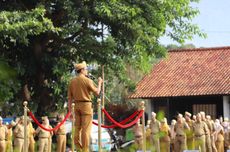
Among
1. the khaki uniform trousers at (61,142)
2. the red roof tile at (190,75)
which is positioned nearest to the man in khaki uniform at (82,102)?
the khaki uniform trousers at (61,142)

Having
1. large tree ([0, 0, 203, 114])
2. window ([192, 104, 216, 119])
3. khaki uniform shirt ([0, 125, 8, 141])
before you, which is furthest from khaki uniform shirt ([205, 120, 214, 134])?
window ([192, 104, 216, 119])

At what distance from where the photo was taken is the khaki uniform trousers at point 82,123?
36.7ft

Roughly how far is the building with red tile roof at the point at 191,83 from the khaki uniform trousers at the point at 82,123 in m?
21.7

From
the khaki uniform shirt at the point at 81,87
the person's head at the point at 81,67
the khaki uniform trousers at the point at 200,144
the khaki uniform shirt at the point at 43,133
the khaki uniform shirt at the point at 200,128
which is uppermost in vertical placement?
the person's head at the point at 81,67

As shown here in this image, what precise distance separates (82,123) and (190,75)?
27.6 m

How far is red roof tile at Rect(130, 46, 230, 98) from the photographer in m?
35.6

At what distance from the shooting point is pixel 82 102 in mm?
11227

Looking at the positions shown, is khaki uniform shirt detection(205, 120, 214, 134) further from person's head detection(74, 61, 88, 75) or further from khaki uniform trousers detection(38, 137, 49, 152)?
person's head detection(74, 61, 88, 75)

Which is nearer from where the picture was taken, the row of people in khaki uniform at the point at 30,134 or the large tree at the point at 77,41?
the row of people in khaki uniform at the point at 30,134

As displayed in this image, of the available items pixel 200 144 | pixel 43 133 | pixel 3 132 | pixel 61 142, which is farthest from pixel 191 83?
pixel 200 144

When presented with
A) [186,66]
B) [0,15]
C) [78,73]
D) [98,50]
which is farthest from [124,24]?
[186,66]

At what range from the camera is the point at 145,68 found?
25109 millimetres

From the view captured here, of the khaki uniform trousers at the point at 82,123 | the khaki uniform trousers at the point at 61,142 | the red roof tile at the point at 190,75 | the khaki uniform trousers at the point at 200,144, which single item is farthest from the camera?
the red roof tile at the point at 190,75

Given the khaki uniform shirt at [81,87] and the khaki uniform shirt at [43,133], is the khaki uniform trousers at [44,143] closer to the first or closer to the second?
the khaki uniform shirt at [43,133]
